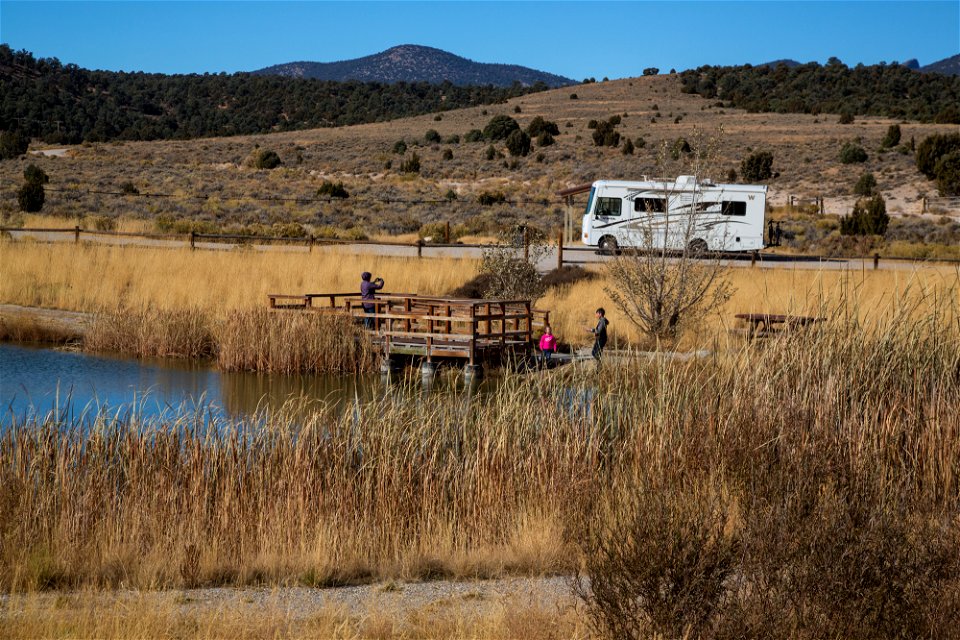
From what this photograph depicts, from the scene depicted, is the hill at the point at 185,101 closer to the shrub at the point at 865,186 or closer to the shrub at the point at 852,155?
the shrub at the point at 852,155

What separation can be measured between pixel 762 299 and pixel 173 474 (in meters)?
16.4

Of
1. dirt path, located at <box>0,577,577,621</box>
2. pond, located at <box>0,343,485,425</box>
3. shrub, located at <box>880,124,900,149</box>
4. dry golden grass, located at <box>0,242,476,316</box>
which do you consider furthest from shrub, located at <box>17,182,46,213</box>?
A: shrub, located at <box>880,124,900,149</box>

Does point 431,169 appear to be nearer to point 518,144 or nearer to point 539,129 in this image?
point 518,144

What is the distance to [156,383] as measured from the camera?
1636cm

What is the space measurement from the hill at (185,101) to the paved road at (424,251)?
53.7 metres

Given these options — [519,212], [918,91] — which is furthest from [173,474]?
[918,91]

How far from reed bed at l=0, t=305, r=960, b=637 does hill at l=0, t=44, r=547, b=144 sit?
264ft

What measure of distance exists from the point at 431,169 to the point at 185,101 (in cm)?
5764

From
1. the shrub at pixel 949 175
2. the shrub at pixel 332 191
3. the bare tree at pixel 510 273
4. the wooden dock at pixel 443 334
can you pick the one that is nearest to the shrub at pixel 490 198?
the shrub at pixel 332 191

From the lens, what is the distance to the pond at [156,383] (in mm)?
14891

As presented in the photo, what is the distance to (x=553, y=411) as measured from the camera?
30.7ft

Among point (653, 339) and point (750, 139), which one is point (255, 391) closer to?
point (653, 339)

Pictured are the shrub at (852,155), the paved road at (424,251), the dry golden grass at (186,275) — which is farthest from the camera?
the shrub at (852,155)

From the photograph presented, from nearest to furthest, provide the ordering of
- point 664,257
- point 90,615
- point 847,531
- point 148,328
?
1. point 847,531
2. point 90,615
3. point 664,257
4. point 148,328
